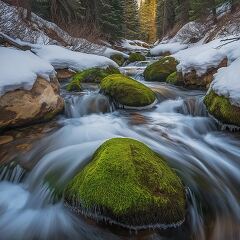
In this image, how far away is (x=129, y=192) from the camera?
3.23 m

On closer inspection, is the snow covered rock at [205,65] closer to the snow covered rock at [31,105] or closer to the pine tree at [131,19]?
the snow covered rock at [31,105]

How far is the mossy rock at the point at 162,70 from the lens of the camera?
11805 millimetres

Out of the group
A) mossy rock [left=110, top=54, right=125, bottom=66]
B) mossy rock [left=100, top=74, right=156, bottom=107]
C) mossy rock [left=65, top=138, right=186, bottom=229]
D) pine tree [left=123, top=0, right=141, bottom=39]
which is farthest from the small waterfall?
pine tree [left=123, top=0, right=141, bottom=39]

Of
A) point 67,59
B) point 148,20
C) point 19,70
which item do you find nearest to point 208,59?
point 67,59

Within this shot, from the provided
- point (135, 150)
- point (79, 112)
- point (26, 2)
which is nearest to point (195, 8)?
Result: point (26, 2)

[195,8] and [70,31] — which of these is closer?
[70,31]

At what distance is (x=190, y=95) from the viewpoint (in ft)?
29.5

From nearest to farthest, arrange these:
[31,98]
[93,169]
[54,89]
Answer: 1. [93,169]
2. [31,98]
3. [54,89]

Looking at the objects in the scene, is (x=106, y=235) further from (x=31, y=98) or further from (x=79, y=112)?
(x=79, y=112)

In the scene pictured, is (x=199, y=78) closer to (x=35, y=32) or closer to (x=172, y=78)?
(x=172, y=78)

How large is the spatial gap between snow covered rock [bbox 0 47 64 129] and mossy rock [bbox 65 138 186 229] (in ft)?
8.16

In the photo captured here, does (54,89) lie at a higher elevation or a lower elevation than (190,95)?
higher

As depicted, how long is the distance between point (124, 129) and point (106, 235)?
3.14 meters

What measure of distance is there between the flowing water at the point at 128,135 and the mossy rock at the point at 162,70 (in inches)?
167
